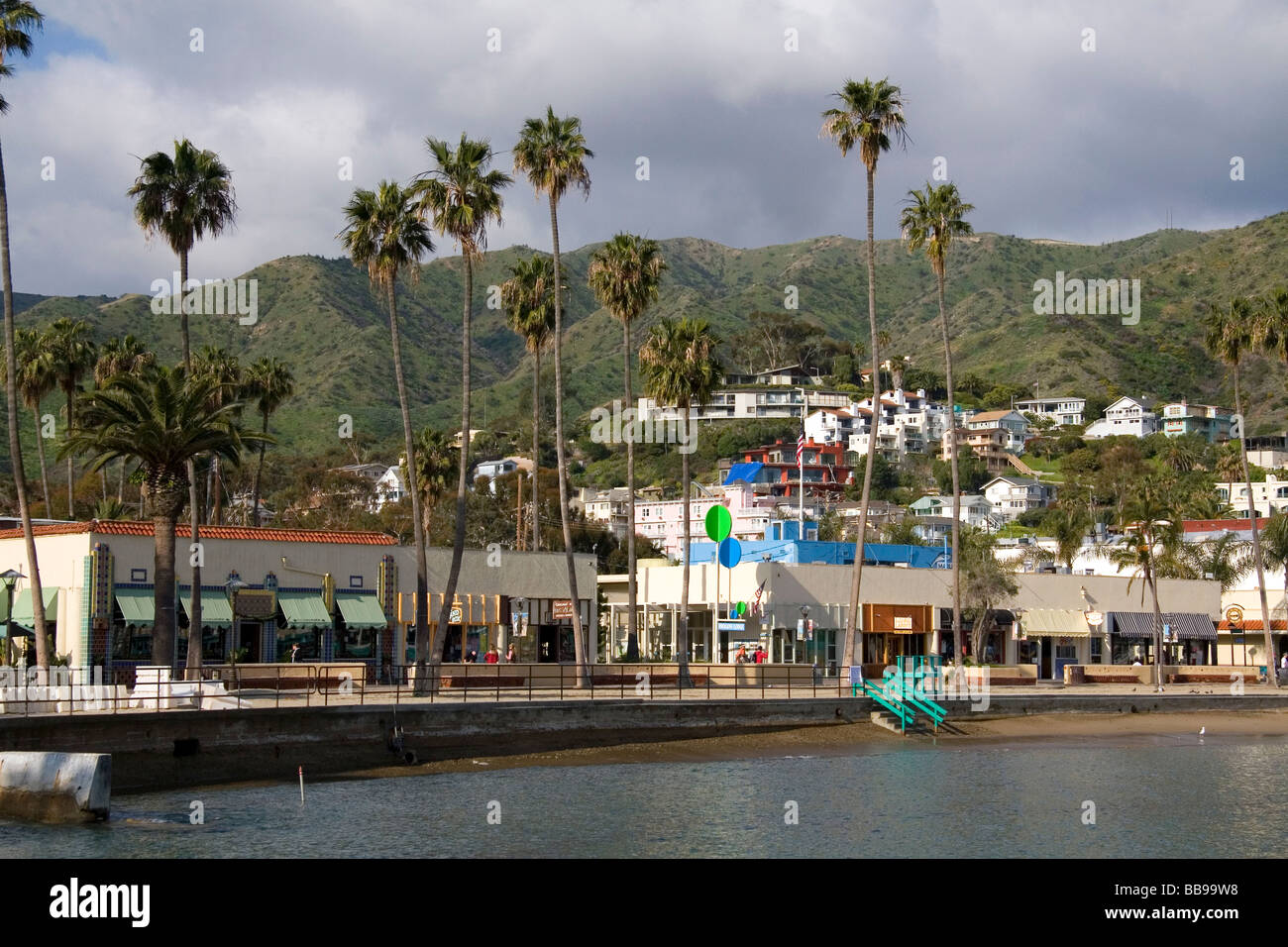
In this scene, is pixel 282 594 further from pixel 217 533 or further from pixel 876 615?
pixel 876 615

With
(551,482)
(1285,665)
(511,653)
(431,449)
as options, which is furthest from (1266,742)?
(551,482)

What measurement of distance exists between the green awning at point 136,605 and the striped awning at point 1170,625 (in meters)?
51.9

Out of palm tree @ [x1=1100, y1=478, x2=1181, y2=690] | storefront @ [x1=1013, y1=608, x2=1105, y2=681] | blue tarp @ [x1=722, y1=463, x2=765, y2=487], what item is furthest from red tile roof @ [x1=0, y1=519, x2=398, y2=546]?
blue tarp @ [x1=722, y1=463, x2=765, y2=487]

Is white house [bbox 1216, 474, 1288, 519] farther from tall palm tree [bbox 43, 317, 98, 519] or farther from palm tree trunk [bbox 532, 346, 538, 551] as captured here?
tall palm tree [bbox 43, 317, 98, 519]

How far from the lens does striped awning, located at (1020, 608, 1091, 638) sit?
2842 inches

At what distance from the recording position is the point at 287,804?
31.9 m

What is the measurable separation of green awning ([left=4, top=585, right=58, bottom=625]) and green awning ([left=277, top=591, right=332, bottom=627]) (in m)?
7.96

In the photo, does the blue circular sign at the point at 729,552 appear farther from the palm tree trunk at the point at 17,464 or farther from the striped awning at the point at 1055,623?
the palm tree trunk at the point at 17,464

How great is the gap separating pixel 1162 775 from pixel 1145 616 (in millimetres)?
38946

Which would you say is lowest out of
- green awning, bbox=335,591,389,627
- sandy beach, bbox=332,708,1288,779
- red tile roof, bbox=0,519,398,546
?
sandy beach, bbox=332,708,1288,779

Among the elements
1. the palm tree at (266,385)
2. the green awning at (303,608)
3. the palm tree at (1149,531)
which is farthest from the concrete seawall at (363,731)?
the palm tree at (266,385)

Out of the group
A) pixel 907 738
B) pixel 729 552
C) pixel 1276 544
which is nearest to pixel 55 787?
pixel 907 738

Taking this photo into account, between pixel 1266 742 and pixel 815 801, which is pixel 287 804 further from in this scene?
pixel 1266 742

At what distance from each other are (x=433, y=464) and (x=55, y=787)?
54114mm
